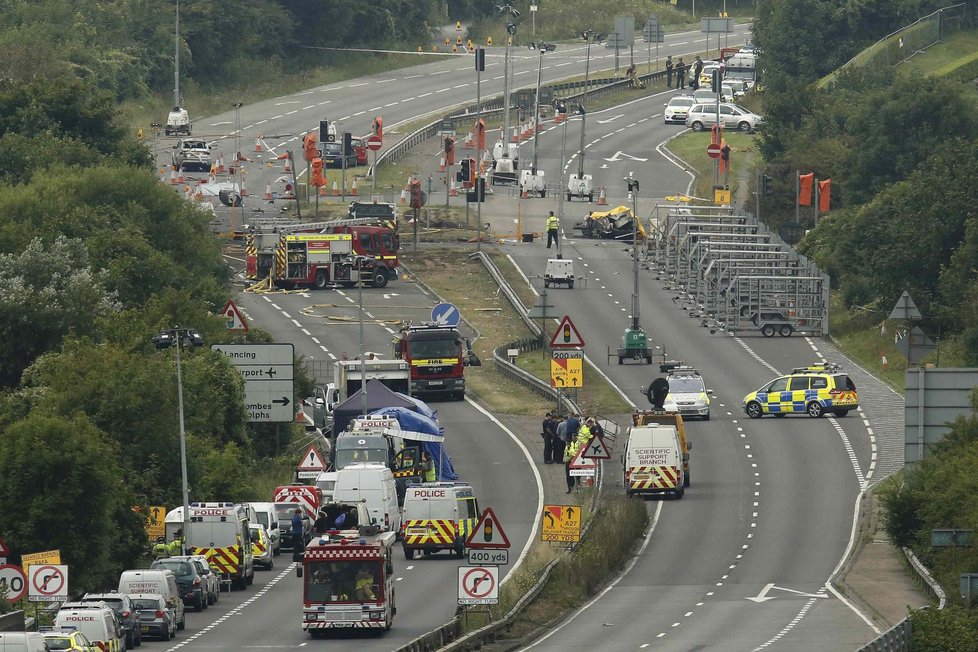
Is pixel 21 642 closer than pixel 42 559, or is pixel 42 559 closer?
pixel 21 642

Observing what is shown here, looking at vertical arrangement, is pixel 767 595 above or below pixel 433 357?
below

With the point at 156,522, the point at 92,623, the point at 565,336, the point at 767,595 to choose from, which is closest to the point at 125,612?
the point at 92,623

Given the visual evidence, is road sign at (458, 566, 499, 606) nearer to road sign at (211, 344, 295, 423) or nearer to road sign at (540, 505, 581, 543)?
road sign at (540, 505, 581, 543)

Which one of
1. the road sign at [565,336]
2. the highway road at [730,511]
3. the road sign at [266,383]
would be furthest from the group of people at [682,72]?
the road sign at [565,336]

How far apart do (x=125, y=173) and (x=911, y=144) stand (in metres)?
35.2

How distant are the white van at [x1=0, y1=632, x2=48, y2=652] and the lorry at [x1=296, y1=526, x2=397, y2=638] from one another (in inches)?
324

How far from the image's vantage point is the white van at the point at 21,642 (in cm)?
3522

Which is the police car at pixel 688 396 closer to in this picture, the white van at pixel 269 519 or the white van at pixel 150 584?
the white van at pixel 269 519

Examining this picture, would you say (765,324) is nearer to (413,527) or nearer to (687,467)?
(687,467)

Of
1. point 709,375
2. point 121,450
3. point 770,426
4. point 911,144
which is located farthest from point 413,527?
point 911,144

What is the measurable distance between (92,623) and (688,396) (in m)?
35.0

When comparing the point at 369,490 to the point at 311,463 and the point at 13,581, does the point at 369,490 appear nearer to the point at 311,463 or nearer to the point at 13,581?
the point at 311,463

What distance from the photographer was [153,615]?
44.0 meters

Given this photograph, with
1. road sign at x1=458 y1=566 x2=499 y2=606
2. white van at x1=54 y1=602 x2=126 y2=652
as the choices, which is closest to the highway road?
road sign at x1=458 y1=566 x2=499 y2=606
